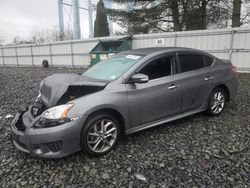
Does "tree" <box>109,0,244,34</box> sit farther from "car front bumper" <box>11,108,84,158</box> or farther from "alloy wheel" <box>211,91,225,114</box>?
"car front bumper" <box>11,108,84,158</box>

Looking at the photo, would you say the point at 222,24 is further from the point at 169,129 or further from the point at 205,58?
the point at 169,129

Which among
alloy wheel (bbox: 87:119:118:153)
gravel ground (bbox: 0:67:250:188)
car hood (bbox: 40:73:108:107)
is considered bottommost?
gravel ground (bbox: 0:67:250:188)

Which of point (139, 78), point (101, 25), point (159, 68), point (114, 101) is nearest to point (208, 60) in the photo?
point (159, 68)

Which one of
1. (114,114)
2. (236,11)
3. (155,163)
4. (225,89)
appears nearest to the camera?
(155,163)

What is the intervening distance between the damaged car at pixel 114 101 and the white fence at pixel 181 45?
20.8 feet

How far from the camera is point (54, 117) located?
2.74 metres

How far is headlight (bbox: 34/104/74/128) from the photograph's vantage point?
2730 mm

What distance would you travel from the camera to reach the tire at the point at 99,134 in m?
2.91

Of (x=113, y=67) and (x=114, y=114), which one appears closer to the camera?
(x=114, y=114)

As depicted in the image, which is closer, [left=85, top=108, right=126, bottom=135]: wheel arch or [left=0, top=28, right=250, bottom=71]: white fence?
[left=85, top=108, right=126, bottom=135]: wheel arch

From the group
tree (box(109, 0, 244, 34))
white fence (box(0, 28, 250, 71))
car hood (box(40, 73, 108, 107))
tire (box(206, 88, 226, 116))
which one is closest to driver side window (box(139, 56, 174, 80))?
car hood (box(40, 73, 108, 107))

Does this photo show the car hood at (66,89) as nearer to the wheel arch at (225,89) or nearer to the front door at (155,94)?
the front door at (155,94)

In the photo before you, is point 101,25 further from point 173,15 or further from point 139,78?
point 139,78

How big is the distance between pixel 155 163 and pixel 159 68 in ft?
5.14
